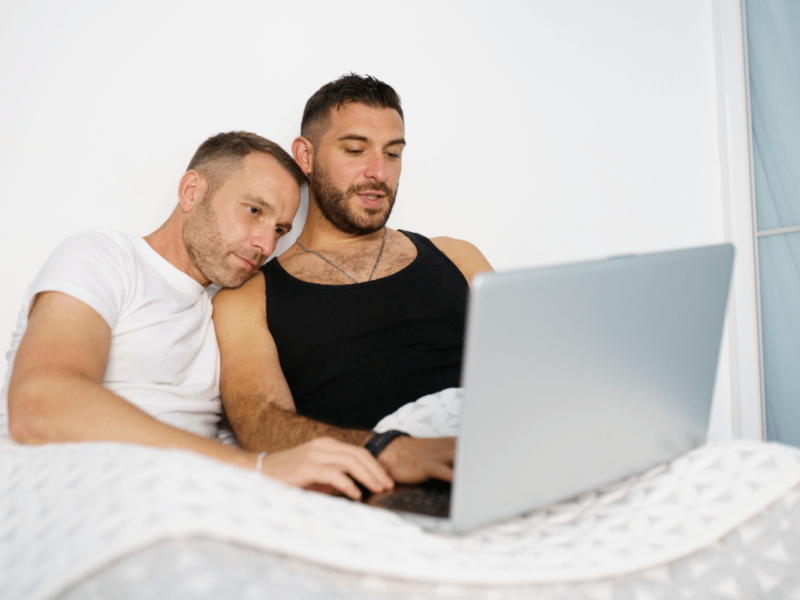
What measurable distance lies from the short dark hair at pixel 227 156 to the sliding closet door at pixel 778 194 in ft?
6.37

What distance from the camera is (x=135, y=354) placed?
1.23 m

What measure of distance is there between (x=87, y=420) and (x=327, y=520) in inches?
21.0

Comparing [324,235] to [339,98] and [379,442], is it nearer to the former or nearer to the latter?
[339,98]

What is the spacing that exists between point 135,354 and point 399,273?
743 mm

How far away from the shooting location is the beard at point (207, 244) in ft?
4.66

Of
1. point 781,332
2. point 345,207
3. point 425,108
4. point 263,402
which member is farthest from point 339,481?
point 781,332

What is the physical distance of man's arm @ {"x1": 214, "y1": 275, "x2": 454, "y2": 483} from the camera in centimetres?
92

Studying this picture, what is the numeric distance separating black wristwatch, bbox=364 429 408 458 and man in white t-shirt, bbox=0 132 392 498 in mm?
80

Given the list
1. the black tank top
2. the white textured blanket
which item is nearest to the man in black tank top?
the black tank top

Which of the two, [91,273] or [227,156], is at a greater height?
[227,156]

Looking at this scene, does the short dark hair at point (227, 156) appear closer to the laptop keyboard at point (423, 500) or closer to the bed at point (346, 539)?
the bed at point (346, 539)

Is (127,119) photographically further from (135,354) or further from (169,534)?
(169,534)

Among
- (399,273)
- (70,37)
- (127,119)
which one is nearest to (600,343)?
(399,273)

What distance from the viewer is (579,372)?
667mm
